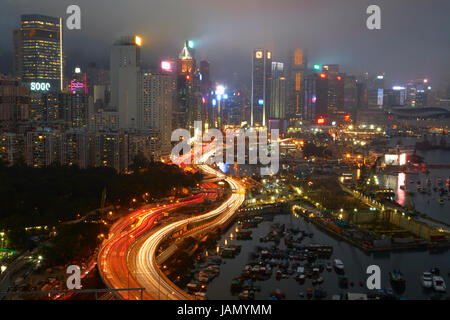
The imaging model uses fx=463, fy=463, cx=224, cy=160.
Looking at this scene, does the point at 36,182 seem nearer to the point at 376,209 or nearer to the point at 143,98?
the point at 376,209

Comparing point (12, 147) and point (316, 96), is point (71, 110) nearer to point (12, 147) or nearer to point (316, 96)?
point (12, 147)

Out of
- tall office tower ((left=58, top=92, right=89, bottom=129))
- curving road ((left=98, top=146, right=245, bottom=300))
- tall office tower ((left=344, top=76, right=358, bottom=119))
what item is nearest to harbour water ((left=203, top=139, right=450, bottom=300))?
curving road ((left=98, top=146, right=245, bottom=300))

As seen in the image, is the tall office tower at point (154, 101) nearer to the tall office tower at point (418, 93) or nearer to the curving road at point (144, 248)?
the curving road at point (144, 248)

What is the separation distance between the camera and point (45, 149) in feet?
39.0

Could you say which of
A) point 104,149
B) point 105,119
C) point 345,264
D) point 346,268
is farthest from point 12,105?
point 346,268

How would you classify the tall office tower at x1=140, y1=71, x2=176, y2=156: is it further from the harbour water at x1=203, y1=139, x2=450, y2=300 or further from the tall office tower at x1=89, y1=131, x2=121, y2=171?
the harbour water at x1=203, y1=139, x2=450, y2=300

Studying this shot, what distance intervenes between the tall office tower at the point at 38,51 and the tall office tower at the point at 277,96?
17.6m

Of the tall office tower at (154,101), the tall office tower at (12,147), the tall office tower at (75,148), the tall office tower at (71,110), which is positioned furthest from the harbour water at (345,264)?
the tall office tower at (71,110)

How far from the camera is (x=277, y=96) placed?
35.6 m

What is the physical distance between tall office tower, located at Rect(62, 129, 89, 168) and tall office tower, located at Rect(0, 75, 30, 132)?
3.41 meters

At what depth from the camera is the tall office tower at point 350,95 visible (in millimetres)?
37625
